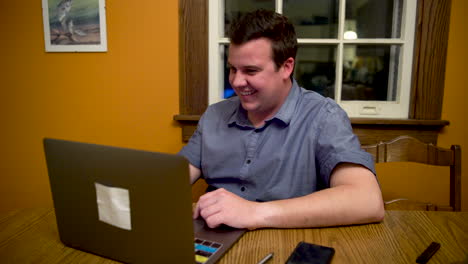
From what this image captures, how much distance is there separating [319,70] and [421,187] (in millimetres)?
767

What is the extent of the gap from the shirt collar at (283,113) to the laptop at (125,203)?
564 mm

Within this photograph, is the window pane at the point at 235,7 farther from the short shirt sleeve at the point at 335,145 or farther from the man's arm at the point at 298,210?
the man's arm at the point at 298,210

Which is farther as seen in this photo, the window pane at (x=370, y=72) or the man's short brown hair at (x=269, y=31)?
the window pane at (x=370, y=72)

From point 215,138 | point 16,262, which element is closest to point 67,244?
point 16,262

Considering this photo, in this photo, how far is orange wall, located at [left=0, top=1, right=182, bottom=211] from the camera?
1748 millimetres

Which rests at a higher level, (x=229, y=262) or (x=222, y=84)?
(x=222, y=84)

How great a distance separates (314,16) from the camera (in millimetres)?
1765

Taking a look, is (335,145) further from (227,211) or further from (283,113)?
(227,211)

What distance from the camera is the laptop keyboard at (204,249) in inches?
26.1

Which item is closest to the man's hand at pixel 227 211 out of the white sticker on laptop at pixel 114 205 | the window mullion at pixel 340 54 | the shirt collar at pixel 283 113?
the white sticker on laptop at pixel 114 205

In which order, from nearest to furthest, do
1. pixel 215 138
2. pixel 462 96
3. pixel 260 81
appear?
pixel 260 81 < pixel 215 138 < pixel 462 96

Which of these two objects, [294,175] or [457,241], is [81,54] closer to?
[294,175]

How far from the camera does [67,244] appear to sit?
0.74 meters

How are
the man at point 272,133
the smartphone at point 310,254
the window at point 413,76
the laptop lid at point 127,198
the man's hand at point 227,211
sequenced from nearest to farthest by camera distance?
the laptop lid at point 127,198 < the smartphone at point 310,254 < the man's hand at point 227,211 < the man at point 272,133 < the window at point 413,76
